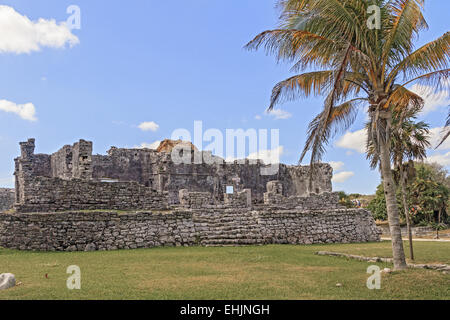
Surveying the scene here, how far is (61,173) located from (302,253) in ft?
57.2

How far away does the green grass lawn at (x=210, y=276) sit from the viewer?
7.19 metres

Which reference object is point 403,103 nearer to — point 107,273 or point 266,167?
point 107,273

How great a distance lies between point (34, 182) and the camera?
53.7 ft

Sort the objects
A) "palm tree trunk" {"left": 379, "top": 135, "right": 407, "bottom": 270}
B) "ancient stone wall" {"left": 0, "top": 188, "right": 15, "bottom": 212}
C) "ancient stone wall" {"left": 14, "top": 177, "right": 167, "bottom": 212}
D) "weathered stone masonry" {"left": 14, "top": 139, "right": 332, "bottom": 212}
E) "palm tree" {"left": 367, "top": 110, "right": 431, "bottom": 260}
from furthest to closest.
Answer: "ancient stone wall" {"left": 0, "top": 188, "right": 15, "bottom": 212}
"weathered stone masonry" {"left": 14, "top": 139, "right": 332, "bottom": 212}
"ancient stone wall" {"left": 14, "top": 177, "right": 167, "bottom": 212}
"palm tree" {"left": 367, "top": 110, "right": 431, "bottom": 260}
"palm tree trunk" {"left": 379, "top": 135, "right": 407, "bottom": 270}

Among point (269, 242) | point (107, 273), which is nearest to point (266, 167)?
point (269, 242)

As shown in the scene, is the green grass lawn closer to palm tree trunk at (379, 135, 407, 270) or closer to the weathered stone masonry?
palm tree trunk at (379, 135, 407, 270)

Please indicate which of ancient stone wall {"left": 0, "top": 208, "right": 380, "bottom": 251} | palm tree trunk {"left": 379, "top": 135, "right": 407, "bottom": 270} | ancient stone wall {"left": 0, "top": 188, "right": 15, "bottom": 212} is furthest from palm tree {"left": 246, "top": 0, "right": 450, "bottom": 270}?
ancient stone wall {"left": 0, "top": 188, "right": 15, "bottom": 212}

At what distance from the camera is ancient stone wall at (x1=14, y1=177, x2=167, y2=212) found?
53.5ft

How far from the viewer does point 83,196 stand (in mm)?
16969

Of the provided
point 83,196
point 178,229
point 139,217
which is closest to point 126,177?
point 83,196

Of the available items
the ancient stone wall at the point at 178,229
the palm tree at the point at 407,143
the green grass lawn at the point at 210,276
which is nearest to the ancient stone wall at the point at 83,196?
the ancient stone wall at the point at 178,229

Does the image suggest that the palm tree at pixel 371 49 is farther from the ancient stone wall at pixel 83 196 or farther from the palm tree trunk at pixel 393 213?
the ancient stone wall at pixel 83 196

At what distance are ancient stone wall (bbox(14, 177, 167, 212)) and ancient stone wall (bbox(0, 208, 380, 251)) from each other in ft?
7.11

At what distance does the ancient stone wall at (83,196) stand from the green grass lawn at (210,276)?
10.6 feet
